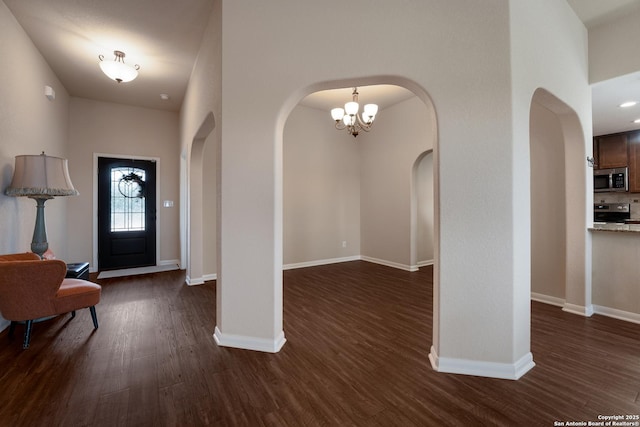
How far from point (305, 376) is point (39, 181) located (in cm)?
327

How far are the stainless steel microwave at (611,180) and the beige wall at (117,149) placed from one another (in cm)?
921

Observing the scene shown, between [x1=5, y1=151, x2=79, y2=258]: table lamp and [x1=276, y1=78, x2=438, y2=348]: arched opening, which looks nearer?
[x1=5, y1=151, x2=79, y2=258]: table lamp

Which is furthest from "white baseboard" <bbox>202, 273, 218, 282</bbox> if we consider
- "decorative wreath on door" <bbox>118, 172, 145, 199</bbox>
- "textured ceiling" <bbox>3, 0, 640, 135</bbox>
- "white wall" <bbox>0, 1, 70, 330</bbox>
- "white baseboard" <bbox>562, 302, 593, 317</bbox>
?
"white baseboard" <bbox>562, 302, 593, 317</bbox>

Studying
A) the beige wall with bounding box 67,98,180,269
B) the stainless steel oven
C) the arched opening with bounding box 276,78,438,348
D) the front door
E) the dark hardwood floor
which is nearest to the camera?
the dark hardwood floor

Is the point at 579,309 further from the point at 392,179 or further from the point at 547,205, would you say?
the point at 392,179

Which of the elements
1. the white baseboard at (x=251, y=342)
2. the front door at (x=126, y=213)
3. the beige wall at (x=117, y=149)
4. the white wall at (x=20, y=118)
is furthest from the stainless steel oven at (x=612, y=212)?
the white wall at (x=20, y=118)

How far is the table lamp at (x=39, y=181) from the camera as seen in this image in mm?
2797

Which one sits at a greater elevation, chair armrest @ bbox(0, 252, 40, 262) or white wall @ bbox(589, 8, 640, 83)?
white wall @ bbox(589, 8, 640, 83)

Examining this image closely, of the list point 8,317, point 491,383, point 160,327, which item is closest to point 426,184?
point 491,383

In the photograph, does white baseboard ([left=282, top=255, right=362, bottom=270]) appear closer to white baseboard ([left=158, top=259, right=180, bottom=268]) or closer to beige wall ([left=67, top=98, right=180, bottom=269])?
white baseboard ([left=158, top=259, right=180, bottom=268])

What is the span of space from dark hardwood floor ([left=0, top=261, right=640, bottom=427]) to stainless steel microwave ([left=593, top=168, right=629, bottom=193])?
4516mm

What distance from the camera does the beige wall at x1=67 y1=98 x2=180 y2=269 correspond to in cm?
512

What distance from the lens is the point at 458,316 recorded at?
2043mm

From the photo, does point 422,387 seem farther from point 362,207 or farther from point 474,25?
point 362,207
